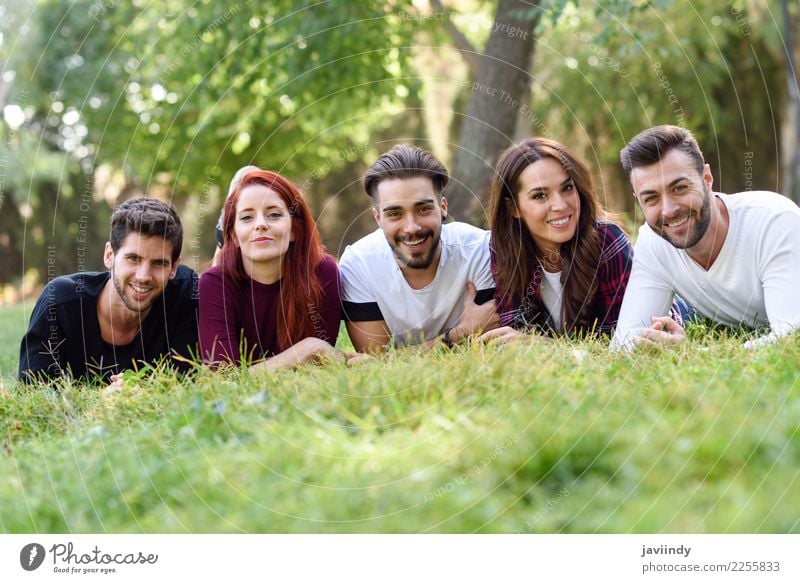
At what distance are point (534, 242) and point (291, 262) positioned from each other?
136cm

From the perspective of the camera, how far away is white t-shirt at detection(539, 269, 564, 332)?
4910 millimetres

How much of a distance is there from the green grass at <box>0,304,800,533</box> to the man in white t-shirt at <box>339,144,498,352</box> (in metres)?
1.14

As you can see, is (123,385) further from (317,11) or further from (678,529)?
(317,11)

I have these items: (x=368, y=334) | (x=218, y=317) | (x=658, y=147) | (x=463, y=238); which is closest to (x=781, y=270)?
(x=658, y=147)

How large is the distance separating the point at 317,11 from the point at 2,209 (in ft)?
41.2

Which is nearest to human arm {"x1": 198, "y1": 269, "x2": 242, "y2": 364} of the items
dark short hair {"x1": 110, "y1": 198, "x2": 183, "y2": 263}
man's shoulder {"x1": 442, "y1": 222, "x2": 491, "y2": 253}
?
dark short hair {"x1": 110, "y1": 198, "x2": 183, "y2": 263}

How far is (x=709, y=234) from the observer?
455cm

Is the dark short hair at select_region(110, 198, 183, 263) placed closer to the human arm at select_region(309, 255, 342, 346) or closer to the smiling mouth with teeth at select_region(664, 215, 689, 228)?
the human arm at select_region(309, 255, 342, 346)

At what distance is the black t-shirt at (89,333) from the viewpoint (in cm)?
477

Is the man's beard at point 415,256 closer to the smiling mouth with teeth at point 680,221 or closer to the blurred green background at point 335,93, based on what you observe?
the smiling mouth with teeth at point 680,221

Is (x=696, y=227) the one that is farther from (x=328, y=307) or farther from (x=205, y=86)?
(x=205, y=86)

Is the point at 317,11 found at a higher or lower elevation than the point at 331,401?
higher

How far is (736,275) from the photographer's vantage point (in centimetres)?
456
